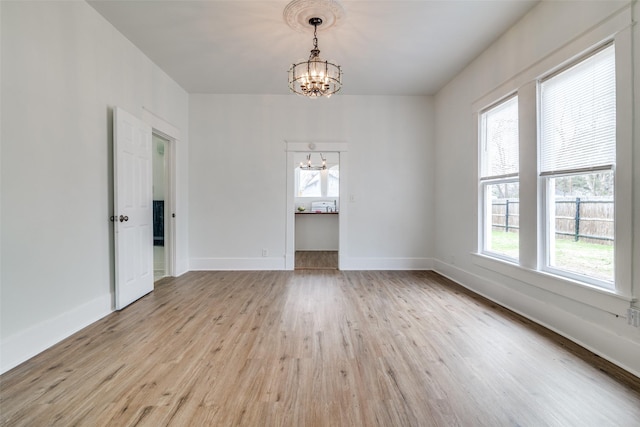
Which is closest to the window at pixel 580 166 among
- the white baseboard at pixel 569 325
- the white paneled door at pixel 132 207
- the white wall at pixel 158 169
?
the white baseboard at pixel 569 325

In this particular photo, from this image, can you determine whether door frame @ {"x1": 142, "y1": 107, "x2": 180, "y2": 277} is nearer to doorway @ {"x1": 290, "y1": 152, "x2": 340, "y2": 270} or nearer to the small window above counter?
doorway @ {"x1": 290, "y1": 152, "x2": 340, "y2": 270}

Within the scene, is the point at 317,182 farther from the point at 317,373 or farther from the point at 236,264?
the point at 317,373

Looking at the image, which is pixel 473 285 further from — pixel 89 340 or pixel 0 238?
pixel 0 238

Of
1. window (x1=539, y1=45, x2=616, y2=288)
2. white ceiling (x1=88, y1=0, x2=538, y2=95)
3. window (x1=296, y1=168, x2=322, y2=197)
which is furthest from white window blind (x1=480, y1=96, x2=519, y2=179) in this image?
window (x1=296, y1=168, x2=322, y2=197)

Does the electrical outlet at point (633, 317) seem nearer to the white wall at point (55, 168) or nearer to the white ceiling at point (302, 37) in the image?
the white ceiling at point (302, 37)

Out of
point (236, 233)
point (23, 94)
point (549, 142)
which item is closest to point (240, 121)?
point (236, 233)

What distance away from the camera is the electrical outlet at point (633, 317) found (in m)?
1.84

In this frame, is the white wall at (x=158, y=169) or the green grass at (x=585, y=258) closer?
the green grass at (x=585, y=258)

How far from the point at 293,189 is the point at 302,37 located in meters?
2.33

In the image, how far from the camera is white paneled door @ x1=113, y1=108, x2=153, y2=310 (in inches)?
115

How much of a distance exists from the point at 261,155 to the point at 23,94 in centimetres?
307

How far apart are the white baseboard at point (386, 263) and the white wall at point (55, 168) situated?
3327 mm

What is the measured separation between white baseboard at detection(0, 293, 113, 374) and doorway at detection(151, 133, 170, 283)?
5.01ft

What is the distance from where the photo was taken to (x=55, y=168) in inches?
91.1
